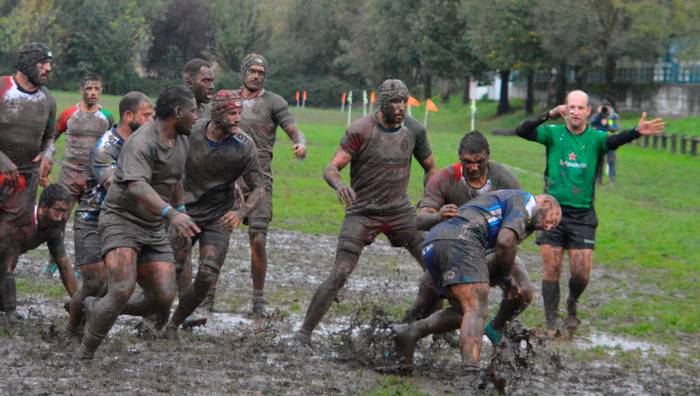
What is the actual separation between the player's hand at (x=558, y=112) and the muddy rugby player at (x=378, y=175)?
1246 millimetres

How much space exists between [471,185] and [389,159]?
1150 mm

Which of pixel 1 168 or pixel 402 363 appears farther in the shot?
pixel 1 168

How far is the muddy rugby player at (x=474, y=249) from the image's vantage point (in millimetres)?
8055

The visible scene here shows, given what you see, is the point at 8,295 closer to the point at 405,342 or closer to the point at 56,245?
the point at 56,245

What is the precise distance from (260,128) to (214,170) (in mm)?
1816

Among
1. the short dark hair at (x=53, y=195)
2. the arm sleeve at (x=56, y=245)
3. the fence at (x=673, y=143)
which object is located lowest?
the fence at (x=673, y=143)

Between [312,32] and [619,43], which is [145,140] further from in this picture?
[312,32]

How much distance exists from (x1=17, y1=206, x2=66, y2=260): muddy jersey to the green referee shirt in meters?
4.52

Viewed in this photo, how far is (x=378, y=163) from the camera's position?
10102mm

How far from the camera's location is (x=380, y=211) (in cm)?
1013

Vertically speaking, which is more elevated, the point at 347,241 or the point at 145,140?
the point at 145,140

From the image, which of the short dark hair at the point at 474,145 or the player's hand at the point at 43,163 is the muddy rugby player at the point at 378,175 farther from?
the player's hand at the point at 43,163

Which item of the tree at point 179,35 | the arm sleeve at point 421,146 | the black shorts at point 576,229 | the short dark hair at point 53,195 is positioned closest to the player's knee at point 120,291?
the short dark hair at point 53,195

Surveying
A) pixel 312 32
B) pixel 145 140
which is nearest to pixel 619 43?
pixel 145 140
